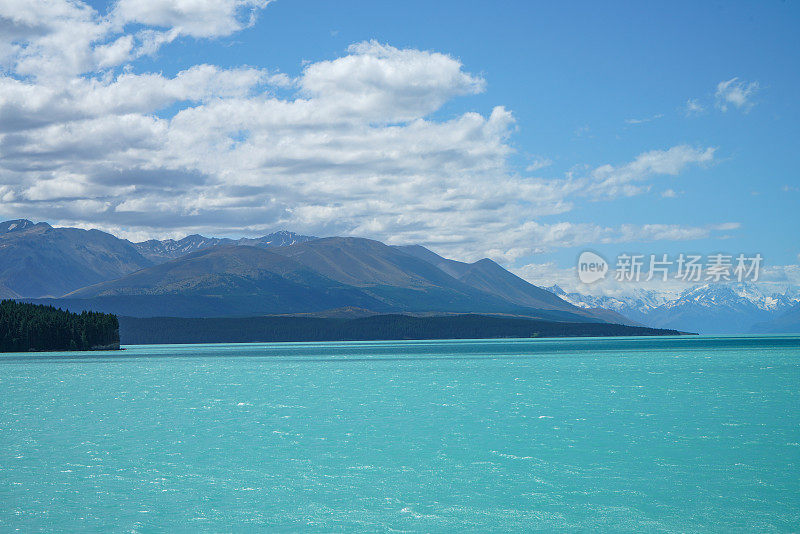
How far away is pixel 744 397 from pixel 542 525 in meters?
58.6

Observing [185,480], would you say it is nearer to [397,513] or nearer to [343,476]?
[343,476]

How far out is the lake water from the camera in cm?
3441

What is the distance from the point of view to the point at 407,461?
47625 mm

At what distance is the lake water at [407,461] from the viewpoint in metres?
34.4

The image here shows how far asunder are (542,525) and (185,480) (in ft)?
65.9

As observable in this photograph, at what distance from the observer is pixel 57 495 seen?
128 ft

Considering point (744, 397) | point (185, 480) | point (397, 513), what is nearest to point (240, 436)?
point (185, 480)

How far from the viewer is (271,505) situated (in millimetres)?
36969

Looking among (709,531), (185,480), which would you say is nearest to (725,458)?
(709,531)

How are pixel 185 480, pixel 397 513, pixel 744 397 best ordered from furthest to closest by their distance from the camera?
pixel 744 397
pixel 185 480
pixel 397 513

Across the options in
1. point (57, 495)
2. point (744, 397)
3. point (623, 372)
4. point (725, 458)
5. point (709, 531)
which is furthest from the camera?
point (623, 372)

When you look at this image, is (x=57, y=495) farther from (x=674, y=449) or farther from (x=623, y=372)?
(x=623, y=372)

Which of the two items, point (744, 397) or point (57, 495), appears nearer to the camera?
point (57, 495)

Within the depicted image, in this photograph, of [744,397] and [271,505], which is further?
[744,397]
